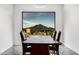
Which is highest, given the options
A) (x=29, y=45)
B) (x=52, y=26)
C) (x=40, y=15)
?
(x=40, y=15)

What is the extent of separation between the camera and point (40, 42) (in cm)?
228

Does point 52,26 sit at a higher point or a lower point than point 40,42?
higher

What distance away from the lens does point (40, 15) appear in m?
1.71

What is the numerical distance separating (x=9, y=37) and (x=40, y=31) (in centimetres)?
46

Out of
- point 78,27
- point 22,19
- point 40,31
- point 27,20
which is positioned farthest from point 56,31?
point 78,27

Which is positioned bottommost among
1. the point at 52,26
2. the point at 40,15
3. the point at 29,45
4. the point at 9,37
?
the point at 29,45
